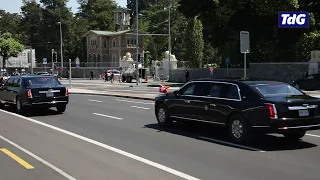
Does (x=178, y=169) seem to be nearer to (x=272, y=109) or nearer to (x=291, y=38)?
(x=272, y=109)

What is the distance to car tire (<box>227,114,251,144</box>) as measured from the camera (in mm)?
10242

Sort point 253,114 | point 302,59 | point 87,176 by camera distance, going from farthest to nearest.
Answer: point 302,59
point 253,114
point 87,176

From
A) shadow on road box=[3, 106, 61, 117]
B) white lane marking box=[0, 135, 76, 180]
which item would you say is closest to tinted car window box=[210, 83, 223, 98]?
white lane marking box=[0, 135, 76, 180]

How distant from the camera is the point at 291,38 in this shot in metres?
42.2

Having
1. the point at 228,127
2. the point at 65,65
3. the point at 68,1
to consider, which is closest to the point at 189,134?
the point at 228,127

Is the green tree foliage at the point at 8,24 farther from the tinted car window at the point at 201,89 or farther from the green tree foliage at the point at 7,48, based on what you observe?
the tinted car window at the point at 201,89

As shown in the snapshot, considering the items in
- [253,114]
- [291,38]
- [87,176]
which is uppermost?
[291,38]

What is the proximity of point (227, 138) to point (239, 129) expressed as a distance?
2.51 ft

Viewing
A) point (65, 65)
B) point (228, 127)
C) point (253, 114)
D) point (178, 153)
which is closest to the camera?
point (178, 153)

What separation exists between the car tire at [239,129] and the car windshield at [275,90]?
2.58 ft

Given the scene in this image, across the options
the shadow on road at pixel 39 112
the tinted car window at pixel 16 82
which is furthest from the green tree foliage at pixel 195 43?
the tinted car window at pixel 16 82

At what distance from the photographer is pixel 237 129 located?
34.6 ft

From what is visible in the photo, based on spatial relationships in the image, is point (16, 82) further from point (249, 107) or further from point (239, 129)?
point (249, 107)

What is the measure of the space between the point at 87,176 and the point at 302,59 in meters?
36.6
